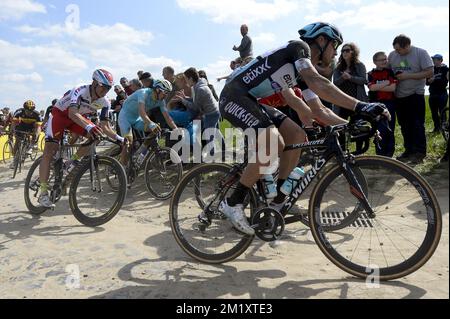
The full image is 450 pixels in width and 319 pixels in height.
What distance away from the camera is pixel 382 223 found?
479 centimetres

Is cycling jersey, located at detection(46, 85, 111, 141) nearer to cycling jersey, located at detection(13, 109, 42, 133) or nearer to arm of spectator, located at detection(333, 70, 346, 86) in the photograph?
arm of spectator, located at detection(333, 70, 346, 86)

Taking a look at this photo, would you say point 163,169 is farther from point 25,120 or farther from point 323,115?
point 25,120

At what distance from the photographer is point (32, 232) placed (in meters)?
5.61

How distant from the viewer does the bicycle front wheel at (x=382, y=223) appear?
10.8 feet

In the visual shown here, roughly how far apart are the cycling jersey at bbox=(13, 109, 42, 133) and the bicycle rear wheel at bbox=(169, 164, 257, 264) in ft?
37.0

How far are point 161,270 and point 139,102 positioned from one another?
15.3 feet

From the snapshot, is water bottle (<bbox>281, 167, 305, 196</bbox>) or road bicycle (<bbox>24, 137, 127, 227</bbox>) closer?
water bottle (<bbox>281, 167, 305, 196</bbox>)

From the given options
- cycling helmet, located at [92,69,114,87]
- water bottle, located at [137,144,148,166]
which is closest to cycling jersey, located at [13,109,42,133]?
water bottle, located at [137,144,148,166]

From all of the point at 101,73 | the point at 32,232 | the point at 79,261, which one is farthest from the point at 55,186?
the point at 79,261

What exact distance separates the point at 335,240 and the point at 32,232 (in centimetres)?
407

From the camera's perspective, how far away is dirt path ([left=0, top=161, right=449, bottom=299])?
3.36 metres

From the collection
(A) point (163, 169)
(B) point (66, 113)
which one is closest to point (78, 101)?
(B) point (66, 113)

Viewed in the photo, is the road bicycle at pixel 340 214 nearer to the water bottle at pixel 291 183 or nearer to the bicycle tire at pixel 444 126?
the water bottle at pixel 291 183

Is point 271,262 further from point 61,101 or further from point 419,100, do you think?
point 419,100
